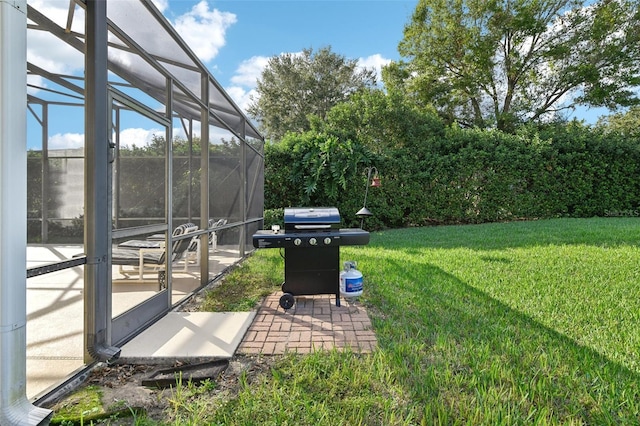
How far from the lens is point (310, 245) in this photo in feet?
12.5

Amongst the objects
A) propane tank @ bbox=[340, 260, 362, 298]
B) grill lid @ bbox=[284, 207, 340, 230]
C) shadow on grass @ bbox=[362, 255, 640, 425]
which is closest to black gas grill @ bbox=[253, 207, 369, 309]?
grill lid @ bbox=[284, 207, 340, 230]

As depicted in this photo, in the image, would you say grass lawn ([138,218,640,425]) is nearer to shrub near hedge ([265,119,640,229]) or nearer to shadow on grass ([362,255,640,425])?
shadow on grass ([362,255,640,425])

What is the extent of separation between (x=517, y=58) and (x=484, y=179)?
9.39 meters

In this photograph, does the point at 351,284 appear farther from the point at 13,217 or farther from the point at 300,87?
the point at 300,87

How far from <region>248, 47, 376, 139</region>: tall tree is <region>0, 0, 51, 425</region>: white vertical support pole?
67.9 feet

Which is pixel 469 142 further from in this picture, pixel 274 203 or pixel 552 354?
pixel 552 354

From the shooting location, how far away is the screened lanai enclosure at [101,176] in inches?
104

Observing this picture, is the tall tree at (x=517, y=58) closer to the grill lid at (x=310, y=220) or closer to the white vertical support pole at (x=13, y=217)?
the grill lid at (x=310, y=220)

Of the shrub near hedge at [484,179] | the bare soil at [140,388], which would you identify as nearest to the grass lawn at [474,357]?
the bare soil at [140,388]

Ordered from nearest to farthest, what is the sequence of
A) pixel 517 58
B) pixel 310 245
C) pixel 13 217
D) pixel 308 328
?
pixel 13 217 < pixel 308 328 < pixel 310 245 < pixel 517 58

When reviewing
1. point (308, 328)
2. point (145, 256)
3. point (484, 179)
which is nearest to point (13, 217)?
point (145, 256)

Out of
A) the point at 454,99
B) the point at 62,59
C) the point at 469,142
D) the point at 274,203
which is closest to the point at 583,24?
the point at 454,99

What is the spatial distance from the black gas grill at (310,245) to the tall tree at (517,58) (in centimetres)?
1634

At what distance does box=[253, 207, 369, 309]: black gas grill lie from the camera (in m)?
3.82
